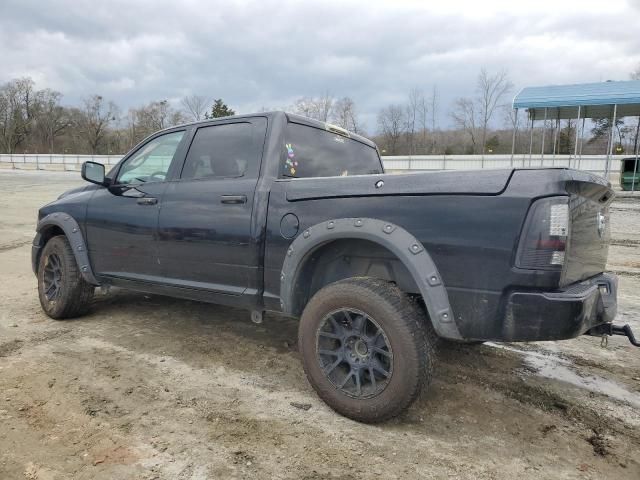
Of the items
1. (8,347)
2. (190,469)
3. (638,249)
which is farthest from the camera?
(638,249)

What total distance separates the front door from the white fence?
1304 centimetres

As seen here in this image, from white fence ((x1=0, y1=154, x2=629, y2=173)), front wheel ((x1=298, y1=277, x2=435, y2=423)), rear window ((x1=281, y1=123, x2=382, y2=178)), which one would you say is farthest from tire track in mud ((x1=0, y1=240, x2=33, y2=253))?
white fence ((x1=0, y1=154, x2=629, y2=173))

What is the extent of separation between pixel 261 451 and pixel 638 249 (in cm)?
834

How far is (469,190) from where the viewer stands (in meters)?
2.41

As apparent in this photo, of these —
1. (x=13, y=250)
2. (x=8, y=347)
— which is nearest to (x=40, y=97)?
(x=13, y=250)

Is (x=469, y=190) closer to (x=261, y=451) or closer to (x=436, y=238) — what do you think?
(x=436, y=238)

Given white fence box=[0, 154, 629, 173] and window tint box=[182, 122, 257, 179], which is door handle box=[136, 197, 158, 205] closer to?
window tint box=[182, 122, 257, 179]

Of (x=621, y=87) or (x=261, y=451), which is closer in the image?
(x=261, y=451)

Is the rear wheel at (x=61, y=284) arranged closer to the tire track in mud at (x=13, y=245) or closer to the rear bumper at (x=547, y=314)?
the rear bumper at (x=547, y=314)

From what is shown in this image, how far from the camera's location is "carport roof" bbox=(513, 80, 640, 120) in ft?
54.1

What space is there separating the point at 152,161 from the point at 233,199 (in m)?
1.33

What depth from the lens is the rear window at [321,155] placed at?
3469 millimetres

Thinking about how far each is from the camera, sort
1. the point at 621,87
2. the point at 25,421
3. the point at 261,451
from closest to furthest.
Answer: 1. the point at 261,451
2. the point at 25,421
3. the point at 621,87

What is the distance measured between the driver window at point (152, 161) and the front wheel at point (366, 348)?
202 centimetres
